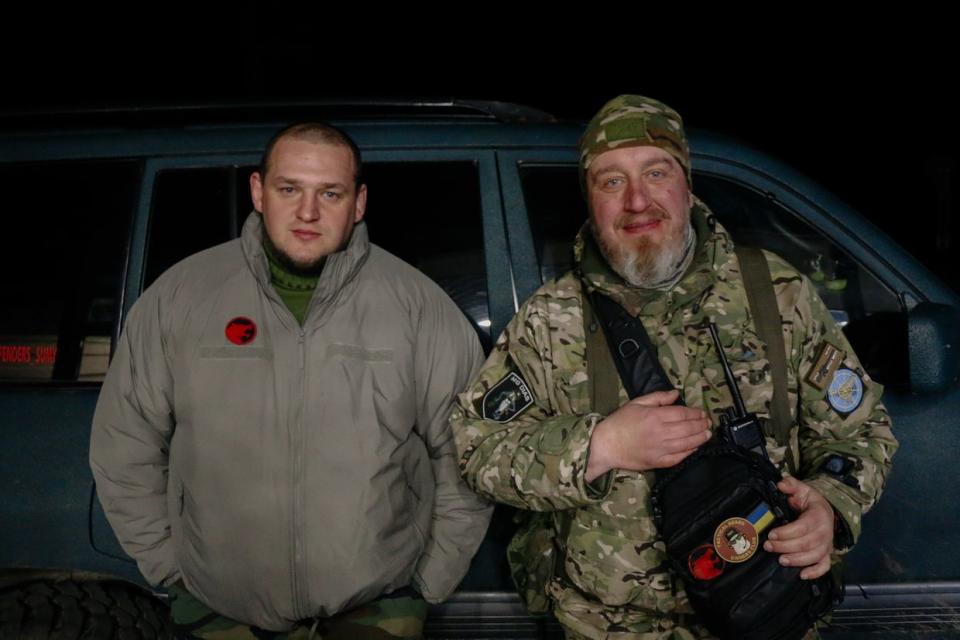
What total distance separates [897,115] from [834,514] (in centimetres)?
1759

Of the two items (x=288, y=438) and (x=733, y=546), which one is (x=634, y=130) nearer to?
(x=733, y=546)

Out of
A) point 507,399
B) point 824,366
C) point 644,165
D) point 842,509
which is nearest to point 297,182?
point 507,399

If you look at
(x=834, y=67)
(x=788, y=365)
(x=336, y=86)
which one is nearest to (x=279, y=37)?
(x=788, y=365)

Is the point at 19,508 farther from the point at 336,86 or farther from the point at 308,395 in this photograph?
the point at 336,86

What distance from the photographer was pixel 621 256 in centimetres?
180

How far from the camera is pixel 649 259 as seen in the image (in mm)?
1787

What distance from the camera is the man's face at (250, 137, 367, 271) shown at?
1.86 metres

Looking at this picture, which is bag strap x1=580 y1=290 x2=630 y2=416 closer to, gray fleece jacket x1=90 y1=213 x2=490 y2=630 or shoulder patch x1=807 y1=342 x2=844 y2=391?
gray fleece jacket x1=90 y1=213 x2=490 y2=630

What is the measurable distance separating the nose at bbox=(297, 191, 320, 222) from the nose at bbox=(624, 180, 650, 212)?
727 millimetres

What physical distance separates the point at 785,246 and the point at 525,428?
40.7 inches

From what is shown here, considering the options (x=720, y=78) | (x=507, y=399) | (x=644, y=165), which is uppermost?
(x=720, y=78)

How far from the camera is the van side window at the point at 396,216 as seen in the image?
7.29 ft

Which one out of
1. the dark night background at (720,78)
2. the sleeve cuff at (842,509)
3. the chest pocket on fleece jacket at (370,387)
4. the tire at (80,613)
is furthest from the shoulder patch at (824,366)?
the dark night background at (720,78)

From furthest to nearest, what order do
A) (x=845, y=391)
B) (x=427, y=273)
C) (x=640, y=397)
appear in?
(x=427, y=273) < (x=845, y=391) < (x=640, y=397)
